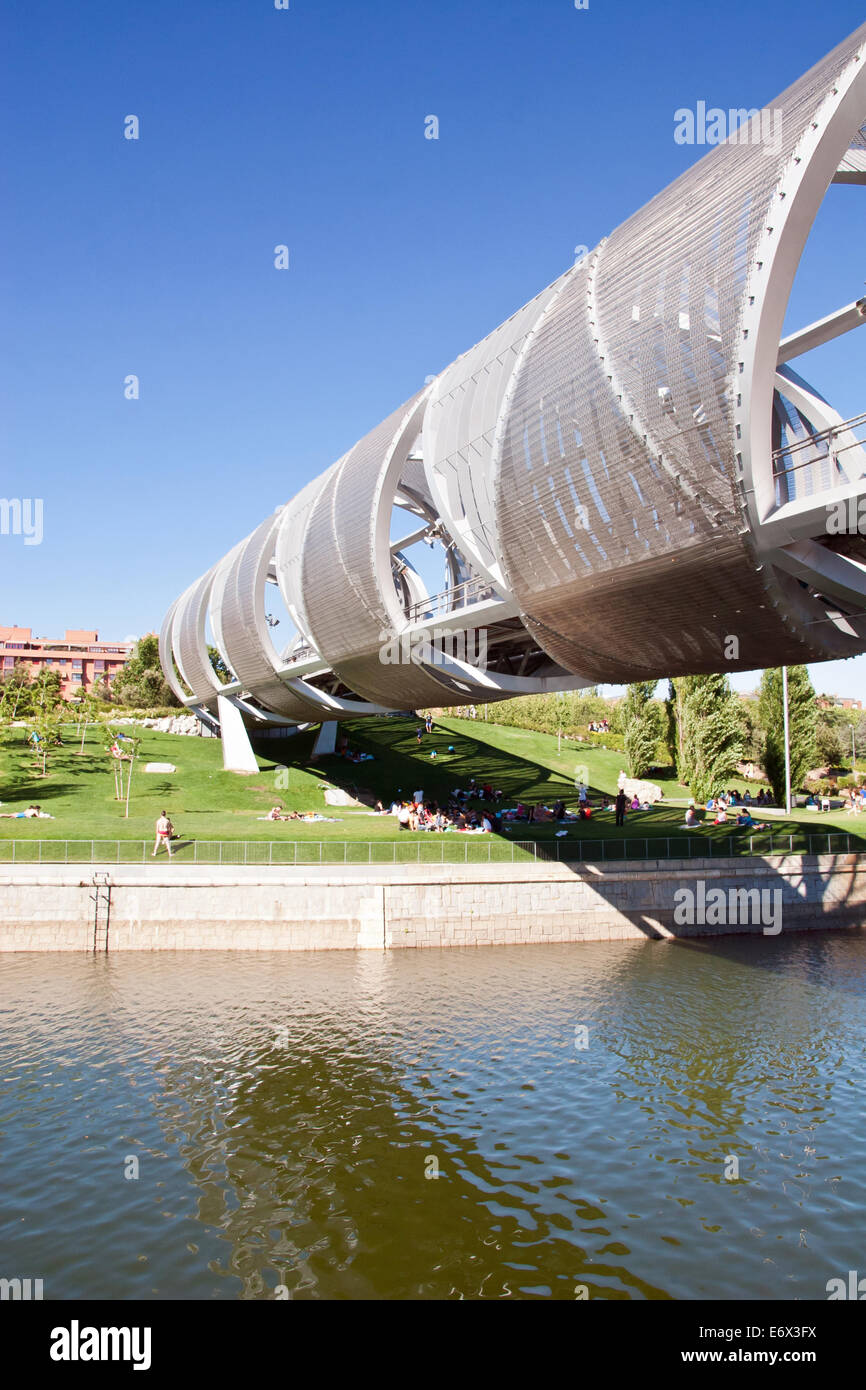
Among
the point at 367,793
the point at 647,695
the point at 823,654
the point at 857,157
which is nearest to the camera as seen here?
the point at 857,157

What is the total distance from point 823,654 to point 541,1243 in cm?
1084

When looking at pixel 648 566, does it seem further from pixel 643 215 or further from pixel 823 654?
pixel 643 215

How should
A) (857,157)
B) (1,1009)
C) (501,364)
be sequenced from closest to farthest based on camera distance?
(857,157)
(1,1009)
(501,364)

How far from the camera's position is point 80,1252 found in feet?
30.4

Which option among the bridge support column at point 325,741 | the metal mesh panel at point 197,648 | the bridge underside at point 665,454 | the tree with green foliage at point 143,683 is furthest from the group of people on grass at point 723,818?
the tree with green foliage at point 143,683

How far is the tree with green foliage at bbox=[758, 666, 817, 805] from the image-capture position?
44.0m

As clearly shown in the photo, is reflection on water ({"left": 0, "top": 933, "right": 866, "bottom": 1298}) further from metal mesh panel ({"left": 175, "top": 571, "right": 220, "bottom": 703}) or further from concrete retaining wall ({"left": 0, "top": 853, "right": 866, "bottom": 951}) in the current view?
metal mesh panel ({"left": 175, "top": 571, "right": 220, "bottom": 703})

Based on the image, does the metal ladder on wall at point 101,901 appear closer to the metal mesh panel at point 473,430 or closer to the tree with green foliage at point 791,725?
the metal mesh panel at point 473,430

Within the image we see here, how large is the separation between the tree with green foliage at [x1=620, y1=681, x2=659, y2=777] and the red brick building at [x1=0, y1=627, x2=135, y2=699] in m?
101

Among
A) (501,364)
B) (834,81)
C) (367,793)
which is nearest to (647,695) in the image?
(367,793)

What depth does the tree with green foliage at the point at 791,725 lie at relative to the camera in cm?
4403

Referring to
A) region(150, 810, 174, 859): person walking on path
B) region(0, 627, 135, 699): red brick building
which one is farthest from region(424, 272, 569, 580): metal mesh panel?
region(0, 627, 135, 699): red brick building

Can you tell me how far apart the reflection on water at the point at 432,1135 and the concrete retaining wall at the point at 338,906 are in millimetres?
2683

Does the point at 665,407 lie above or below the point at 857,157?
below
